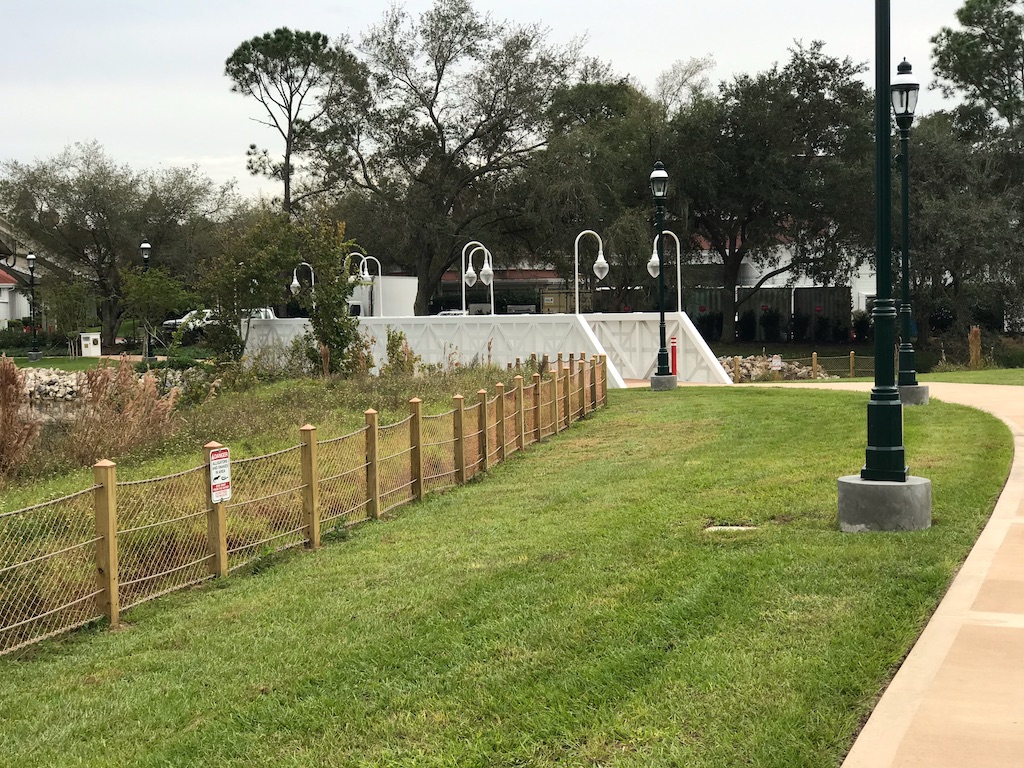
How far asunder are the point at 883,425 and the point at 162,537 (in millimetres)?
5615

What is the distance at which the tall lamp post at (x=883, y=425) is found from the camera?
806 cm

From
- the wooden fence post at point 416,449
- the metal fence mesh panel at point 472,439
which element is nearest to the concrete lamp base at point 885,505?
the wooden fence post at point 416,449

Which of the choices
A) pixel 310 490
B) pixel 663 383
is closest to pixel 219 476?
pixel 310 490

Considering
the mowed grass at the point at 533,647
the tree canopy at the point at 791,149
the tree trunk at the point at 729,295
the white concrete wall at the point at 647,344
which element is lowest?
the mowed grass at the point at 533,647

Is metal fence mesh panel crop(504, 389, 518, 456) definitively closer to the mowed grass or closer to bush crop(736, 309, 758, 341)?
the mowed grass

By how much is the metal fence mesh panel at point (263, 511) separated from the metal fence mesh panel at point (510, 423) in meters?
5.63

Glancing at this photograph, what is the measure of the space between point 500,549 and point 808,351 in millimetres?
45517

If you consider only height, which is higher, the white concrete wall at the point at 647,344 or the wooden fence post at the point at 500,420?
the white concrete wall at the point at 647,344

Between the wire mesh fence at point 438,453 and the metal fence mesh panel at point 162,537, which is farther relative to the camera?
the wire mesh fence at point 438,453

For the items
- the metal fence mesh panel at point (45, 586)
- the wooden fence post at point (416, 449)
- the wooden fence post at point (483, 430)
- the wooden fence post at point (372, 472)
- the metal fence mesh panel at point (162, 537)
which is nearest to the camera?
the metal fence mesh panel at point (45, 586)

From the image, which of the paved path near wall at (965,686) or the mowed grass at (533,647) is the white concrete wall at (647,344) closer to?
the mowed grass at (533,647)

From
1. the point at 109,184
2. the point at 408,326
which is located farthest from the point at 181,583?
the point at 109,184

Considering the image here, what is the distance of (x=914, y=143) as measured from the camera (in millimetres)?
49406

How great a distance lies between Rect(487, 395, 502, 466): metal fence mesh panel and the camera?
14.5 m
